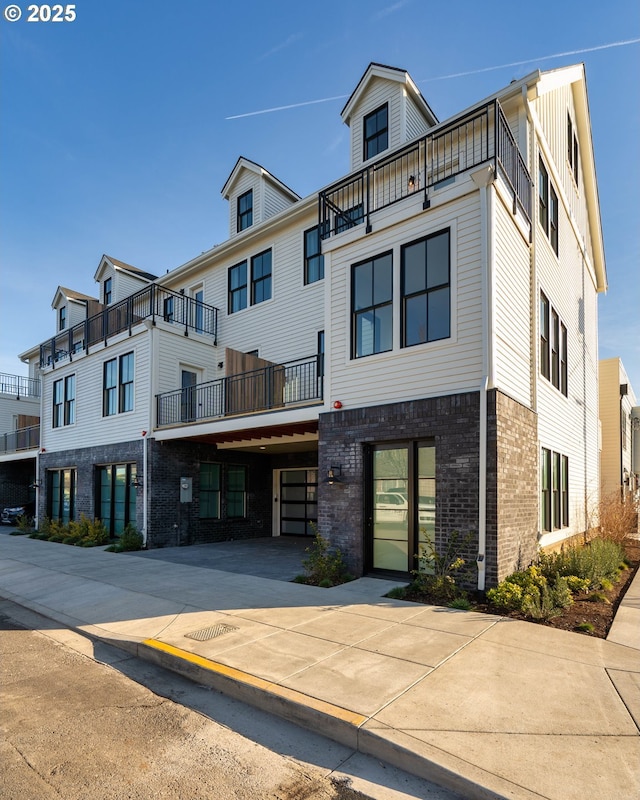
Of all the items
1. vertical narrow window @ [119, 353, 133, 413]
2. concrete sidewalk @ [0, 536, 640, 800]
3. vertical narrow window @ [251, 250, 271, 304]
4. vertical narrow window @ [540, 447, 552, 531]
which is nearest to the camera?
concrete sidewalk @ [0, 536, 640, 800]

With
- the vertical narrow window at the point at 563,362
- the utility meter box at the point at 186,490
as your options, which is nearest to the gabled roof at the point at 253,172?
the vertical narrow window at the point at 563,362

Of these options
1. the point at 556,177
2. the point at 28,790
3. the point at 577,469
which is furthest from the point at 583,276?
the point at 28,790

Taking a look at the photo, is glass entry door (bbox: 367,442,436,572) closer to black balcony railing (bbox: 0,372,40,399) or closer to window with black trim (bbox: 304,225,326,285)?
window with black trim (bbox: 304,225,326,285)

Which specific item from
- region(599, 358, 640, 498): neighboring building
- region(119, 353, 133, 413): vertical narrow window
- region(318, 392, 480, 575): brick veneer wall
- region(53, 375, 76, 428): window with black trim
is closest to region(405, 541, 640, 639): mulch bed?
region(318, 392, 480, 575): brick veneer wall

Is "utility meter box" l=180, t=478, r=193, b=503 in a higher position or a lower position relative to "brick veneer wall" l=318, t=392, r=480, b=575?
lower

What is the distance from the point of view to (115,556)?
12.6 metres

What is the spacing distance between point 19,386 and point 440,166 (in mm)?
26290

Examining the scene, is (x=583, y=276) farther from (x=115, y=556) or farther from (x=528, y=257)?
(x=115, y=556)

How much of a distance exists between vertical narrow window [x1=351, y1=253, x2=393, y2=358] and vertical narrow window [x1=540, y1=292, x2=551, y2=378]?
152 inches

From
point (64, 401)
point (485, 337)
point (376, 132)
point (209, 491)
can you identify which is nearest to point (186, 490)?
point (209, 491)

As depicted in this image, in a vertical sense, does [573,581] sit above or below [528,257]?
below

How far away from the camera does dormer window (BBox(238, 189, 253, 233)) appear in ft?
54.7

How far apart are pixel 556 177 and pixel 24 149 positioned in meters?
12.2

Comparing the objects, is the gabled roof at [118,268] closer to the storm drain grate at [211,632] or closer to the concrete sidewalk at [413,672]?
the concrete sidewalk at [413,672]
